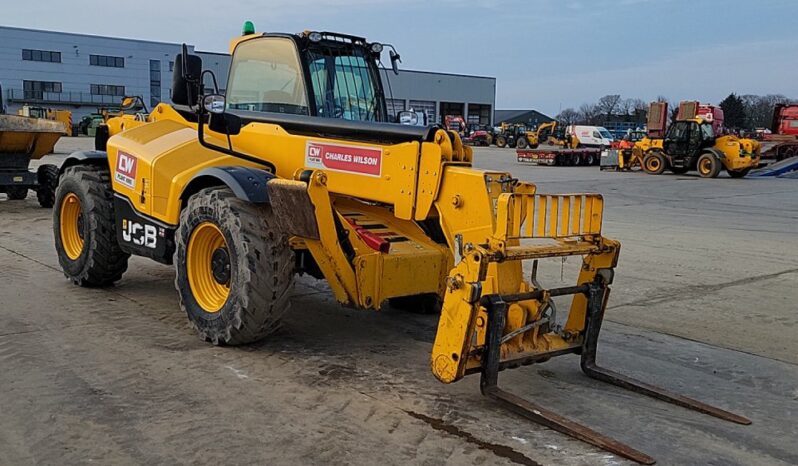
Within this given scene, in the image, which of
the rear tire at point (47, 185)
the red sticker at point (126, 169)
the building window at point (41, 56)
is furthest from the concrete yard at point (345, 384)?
the building window at point (41, 56)

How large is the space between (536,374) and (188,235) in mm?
2783

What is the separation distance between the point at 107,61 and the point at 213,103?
250 feet

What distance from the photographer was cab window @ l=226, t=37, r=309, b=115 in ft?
19.6

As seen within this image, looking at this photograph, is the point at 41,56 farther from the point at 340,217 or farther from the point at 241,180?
the point at 340,217

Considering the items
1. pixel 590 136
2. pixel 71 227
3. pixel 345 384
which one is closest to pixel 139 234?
pixel 71 227

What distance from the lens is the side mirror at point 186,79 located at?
225 inches

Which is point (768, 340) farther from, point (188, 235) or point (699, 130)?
point (699, 130)

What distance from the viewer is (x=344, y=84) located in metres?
6.20

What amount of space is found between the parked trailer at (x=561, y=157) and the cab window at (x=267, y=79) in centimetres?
2963

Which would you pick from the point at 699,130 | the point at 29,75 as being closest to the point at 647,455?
the point at 699,130

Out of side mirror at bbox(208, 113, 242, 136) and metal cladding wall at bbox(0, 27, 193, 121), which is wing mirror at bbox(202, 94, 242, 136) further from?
metal cladding wall at bbox(0, 27, 193, 121)

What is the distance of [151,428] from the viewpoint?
13.7 ft

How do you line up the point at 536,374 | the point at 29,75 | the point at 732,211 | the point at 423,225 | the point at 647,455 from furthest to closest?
the point at 29,75 → the point at 732,211 → the point at 423,225 → the point at 536,374 → the point at 647,455

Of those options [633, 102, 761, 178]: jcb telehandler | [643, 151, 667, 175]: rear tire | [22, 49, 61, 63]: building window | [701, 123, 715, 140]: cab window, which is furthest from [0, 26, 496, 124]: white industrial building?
[701, 123, 715, 140]: cab window
